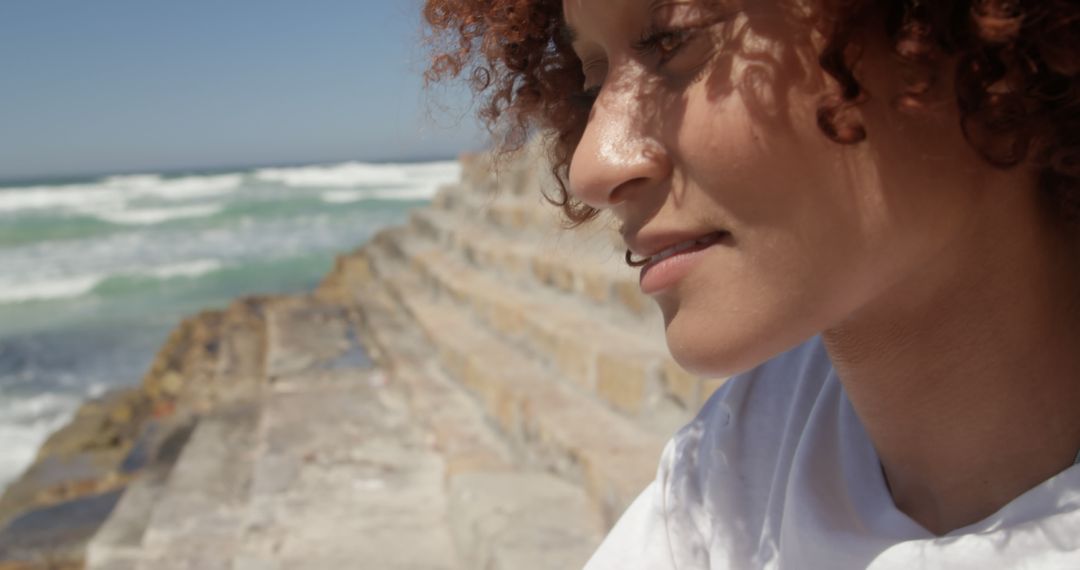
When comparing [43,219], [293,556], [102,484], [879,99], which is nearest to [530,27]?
[879,99]

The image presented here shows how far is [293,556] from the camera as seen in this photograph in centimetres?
299

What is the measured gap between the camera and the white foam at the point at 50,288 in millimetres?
10898

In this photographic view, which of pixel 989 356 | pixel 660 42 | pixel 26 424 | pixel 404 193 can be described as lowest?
Result: pixel 404 193

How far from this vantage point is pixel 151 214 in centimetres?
1969

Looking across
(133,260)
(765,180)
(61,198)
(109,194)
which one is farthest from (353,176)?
(765,180)

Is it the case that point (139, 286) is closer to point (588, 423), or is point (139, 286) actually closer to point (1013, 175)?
point (588, 423)

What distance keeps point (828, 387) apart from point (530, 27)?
0.52m

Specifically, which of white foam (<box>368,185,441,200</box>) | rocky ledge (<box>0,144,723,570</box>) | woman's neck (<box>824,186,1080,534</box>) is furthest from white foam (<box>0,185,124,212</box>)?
woman's neck (<box>824,186,1080,534</box>)

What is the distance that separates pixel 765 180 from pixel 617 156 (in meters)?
0.14

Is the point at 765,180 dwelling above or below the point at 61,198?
above

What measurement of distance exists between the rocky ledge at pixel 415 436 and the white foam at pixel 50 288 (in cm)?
553

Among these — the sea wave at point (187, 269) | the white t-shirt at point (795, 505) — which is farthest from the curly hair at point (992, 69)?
the sea wave at point (187, 269)

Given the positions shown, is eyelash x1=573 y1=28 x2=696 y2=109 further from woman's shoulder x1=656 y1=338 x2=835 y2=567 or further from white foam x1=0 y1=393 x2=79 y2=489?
white foam x1=0 y1=393 x2=79 y2=489

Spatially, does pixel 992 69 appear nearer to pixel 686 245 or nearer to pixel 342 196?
pixel 686 245
